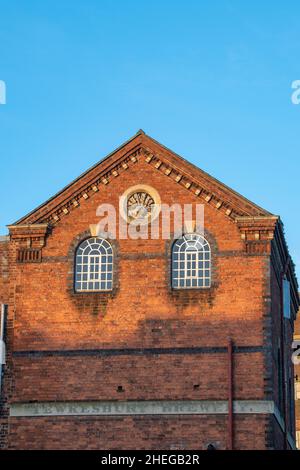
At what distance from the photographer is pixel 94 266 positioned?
38.2 meters

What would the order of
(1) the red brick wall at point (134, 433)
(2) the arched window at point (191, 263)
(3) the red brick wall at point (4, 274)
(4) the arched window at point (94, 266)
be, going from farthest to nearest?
(3) the red brick wall at point (4, 274), (4) the arched window at point (94, 266), (2) the arched window at point (191, 263), (1) the red brick wall at point (134, 433)

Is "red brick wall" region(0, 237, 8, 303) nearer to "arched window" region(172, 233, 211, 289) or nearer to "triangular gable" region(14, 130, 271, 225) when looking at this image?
"triangular gable" region(14, 130, 271, 225)

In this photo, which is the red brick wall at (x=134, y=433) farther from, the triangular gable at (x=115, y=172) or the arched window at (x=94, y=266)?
the triangular gable at (x=115, y=172)

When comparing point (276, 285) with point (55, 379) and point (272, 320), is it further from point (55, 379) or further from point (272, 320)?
point (55, 379)

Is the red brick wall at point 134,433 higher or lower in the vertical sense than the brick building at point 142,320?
lower

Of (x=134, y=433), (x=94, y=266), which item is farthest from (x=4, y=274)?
(x=134, y=433)

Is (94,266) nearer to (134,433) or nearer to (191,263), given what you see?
(191,263)

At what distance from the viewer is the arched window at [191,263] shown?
37.3 metres

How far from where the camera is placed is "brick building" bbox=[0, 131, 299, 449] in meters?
35.9

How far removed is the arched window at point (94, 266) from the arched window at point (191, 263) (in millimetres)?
2395

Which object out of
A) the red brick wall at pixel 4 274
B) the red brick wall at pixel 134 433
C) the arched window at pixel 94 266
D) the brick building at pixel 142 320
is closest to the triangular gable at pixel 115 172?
the brick building at pixel 142 320
